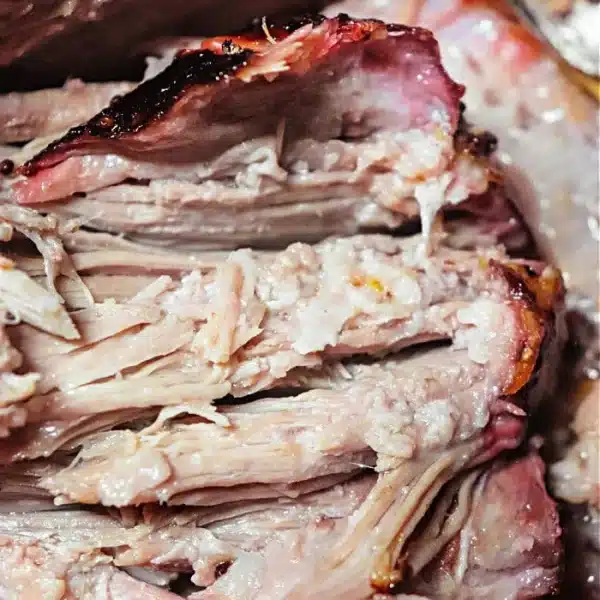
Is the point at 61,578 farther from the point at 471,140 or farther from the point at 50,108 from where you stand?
the point at 471,140

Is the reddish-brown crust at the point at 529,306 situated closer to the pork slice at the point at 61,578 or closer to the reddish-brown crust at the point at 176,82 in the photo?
the reddish-brown crust at the point at 176,82

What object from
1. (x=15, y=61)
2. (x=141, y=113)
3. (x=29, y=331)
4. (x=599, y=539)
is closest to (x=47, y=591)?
(x=29, y=331)

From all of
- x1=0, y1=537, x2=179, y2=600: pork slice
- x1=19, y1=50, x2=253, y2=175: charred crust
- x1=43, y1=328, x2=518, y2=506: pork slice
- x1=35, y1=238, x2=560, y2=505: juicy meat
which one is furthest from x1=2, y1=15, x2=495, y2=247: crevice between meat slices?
x1=0, y1=537, x2=179, y2=600: pork slice

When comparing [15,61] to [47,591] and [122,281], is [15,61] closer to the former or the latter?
[122,281]

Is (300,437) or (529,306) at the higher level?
(529,306)

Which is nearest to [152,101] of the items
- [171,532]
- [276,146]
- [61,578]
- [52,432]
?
[276,146]

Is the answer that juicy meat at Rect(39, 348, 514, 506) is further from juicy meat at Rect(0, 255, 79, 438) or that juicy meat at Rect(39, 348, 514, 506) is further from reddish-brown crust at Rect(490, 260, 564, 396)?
juicy meat at Rect(0, 255, 79, 438)

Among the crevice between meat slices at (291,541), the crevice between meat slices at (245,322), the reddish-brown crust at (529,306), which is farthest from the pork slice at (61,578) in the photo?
the reddish-brown crust at (529,306)

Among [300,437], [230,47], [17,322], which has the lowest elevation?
[300,437]
